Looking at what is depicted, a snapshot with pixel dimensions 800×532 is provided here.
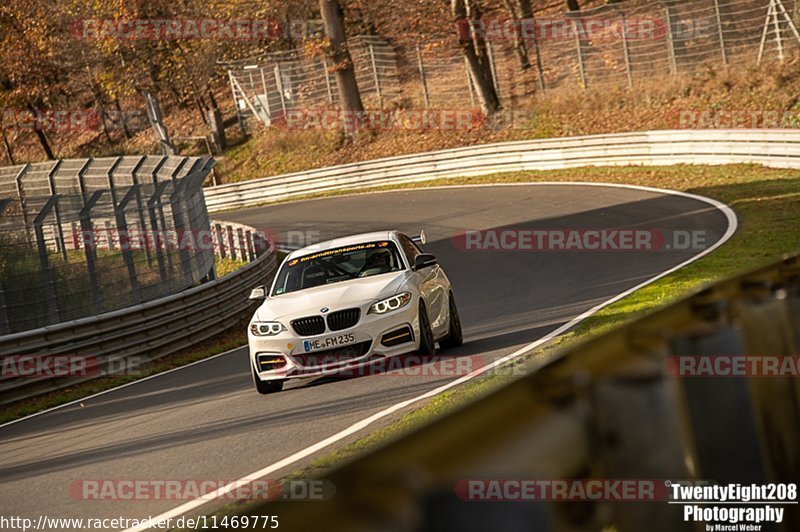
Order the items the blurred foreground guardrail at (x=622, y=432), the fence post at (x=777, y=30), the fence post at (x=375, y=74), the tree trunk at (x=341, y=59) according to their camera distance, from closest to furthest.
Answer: the blurred foreground guardrail at (x=622, y=432)
the fence post at (x=777, y=30)
the tree trunk at (x=341, y=59)
the fence post at (x=375, y=74)

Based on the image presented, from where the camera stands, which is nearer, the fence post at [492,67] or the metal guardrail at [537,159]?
the metal guardrail at [537,159]

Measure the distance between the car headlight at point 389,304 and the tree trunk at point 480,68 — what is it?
30318mm

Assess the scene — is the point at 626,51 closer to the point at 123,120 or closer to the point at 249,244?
the point at 249,244

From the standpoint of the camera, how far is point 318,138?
49.9 metres

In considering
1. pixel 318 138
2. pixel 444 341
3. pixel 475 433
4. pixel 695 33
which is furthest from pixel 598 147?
pixel 475 433

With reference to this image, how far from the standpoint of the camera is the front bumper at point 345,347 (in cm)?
1186

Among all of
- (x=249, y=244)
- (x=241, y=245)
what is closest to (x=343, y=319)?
(x=249, y=244)

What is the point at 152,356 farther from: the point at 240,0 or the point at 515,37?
the point at 240,0

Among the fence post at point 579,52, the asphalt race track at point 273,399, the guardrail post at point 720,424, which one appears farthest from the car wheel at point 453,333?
the fence post at point 579,52

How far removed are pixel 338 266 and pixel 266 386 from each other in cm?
174

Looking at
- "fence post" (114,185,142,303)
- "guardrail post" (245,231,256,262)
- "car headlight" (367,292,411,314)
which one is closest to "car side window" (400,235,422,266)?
"car headlight" (367,292,411,314)

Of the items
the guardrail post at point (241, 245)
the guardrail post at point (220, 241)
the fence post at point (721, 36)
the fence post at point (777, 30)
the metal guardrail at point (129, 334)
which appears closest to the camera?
the metal guardrail at point (129, 334)

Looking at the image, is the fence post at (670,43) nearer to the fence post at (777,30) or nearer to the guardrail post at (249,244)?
the fence post at (777,30)

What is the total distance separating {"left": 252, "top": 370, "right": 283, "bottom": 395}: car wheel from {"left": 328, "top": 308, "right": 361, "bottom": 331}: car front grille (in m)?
0.98
